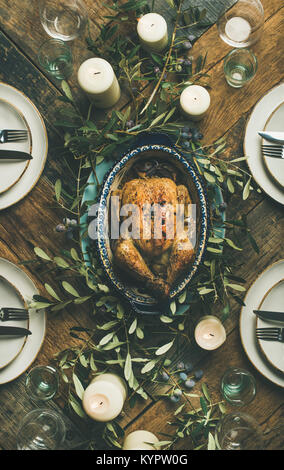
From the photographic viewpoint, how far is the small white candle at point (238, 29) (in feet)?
4.11

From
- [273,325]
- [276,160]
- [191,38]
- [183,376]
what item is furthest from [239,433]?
[191,38]

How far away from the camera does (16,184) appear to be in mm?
1270

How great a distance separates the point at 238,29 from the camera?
1256 mm

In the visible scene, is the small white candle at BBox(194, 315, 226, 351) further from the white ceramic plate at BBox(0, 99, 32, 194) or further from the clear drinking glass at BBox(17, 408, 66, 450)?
the white ceramic plate at BBox(0, 99, 32, 194)

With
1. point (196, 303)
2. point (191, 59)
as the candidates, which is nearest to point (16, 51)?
point (191, 59)

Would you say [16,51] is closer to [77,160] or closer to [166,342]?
[77,160]

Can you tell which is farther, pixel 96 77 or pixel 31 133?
pixel 31 133

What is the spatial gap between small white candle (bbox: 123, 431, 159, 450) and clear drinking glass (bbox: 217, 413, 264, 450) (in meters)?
0.21

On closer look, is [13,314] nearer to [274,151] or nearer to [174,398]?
[174,398]

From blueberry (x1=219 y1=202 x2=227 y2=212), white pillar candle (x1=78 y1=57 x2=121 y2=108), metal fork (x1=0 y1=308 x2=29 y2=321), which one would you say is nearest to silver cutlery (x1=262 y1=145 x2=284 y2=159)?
blueberry (x1=219 y1=202 x2=227 y2=212)

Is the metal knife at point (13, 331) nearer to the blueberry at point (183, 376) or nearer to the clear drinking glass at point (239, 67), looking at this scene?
the blueberry at point (183, 376)

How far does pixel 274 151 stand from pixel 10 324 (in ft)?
3.32

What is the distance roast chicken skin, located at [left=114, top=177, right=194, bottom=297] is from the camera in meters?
1.12
